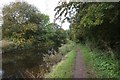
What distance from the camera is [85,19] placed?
12.2 m

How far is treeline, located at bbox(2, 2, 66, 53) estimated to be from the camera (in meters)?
38.8

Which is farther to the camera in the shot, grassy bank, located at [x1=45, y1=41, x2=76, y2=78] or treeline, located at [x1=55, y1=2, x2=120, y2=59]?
grassy bank, located at [x1=45, y1=41, x2=76, y2=78]

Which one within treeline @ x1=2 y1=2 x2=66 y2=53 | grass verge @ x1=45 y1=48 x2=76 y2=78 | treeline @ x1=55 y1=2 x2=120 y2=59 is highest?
treeline @ x1=2 y1=2 x2=66 y2=53

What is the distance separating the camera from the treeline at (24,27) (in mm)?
38812

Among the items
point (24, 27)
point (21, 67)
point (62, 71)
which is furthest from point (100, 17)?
point (24, 27)

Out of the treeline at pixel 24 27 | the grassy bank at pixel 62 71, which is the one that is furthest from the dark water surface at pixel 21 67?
the treeline at pixel 24 27

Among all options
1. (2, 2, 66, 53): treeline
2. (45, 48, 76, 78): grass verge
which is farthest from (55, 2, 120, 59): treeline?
(2, 2, 66, 53): treeline

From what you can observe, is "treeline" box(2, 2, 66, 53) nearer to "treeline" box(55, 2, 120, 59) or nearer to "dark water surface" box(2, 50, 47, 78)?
"dark water surface" box(2, 50, 47, 78)

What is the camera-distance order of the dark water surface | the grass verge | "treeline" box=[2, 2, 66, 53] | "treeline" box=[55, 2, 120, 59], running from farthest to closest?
"treeline" box=[2, 2, 66, 53] < the dark water surface < the grass verge < "treeline" box=[55, 2, 120, 59]

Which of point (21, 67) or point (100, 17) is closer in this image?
point (100, 17)

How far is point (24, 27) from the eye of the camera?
39.9m

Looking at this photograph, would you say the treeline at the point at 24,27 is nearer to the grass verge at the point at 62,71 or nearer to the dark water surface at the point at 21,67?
the dark water surface at the point at 21,67

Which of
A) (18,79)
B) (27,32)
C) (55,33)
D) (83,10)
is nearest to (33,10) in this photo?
(27,32)

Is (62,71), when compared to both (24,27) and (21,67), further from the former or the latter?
(24,27)
